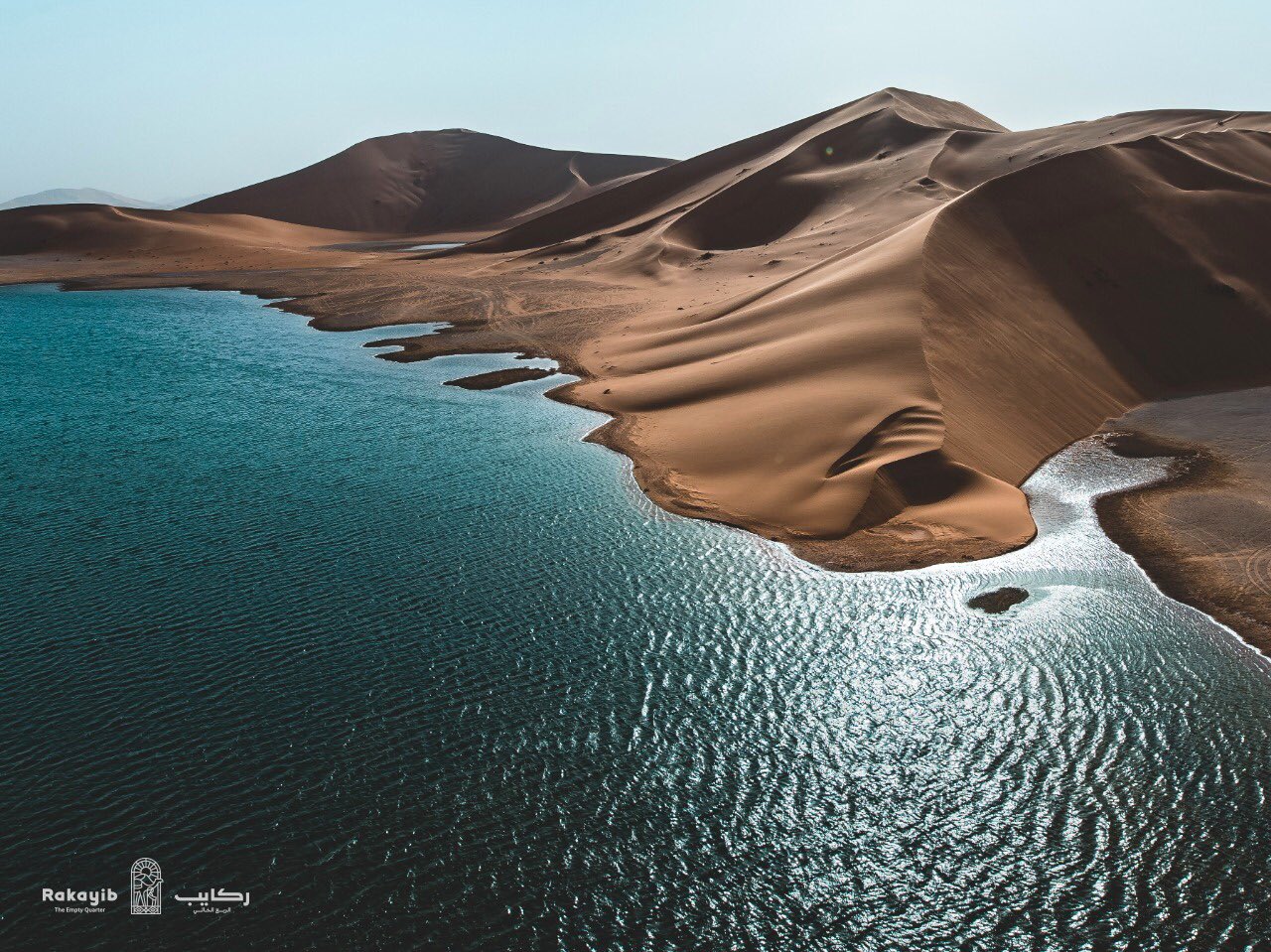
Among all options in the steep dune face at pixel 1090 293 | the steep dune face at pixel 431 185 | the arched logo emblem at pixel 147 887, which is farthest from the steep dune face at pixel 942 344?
the steep dune face at pixel 431 185

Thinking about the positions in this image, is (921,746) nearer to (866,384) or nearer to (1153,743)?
(1153,743)

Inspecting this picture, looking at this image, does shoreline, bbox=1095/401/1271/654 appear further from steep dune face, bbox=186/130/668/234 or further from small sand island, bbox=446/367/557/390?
steep dune face, bbox=186/130/668/234

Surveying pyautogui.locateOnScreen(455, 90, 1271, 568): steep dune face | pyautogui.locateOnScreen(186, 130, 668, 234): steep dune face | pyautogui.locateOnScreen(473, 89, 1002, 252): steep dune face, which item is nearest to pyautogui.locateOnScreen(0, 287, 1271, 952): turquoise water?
pyautogui.locateOnScreen(455, 90, 1271, 568): steep dune face

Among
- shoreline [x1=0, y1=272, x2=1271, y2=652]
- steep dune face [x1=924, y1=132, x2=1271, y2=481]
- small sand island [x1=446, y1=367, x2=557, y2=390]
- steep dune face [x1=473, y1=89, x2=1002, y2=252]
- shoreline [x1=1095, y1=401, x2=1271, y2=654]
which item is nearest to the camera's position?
shoreline [x1=0, y1=272, x2=1271, y2=652]

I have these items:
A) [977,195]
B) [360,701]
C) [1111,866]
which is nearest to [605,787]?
[360,701]

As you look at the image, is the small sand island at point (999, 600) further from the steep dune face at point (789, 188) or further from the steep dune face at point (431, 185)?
the steep dune face at point (431, 185)

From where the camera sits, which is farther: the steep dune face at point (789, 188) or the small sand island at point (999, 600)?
the steep dune face at point (789, 188)

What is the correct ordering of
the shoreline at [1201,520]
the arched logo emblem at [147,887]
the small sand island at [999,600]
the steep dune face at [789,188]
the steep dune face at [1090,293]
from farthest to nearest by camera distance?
the steep dune face at [789,188] → the steep dune face at [1090,293] → the shoreline at [1201,520] → the small sand island at [999,600] → the arched logo emblem at [147,887]
